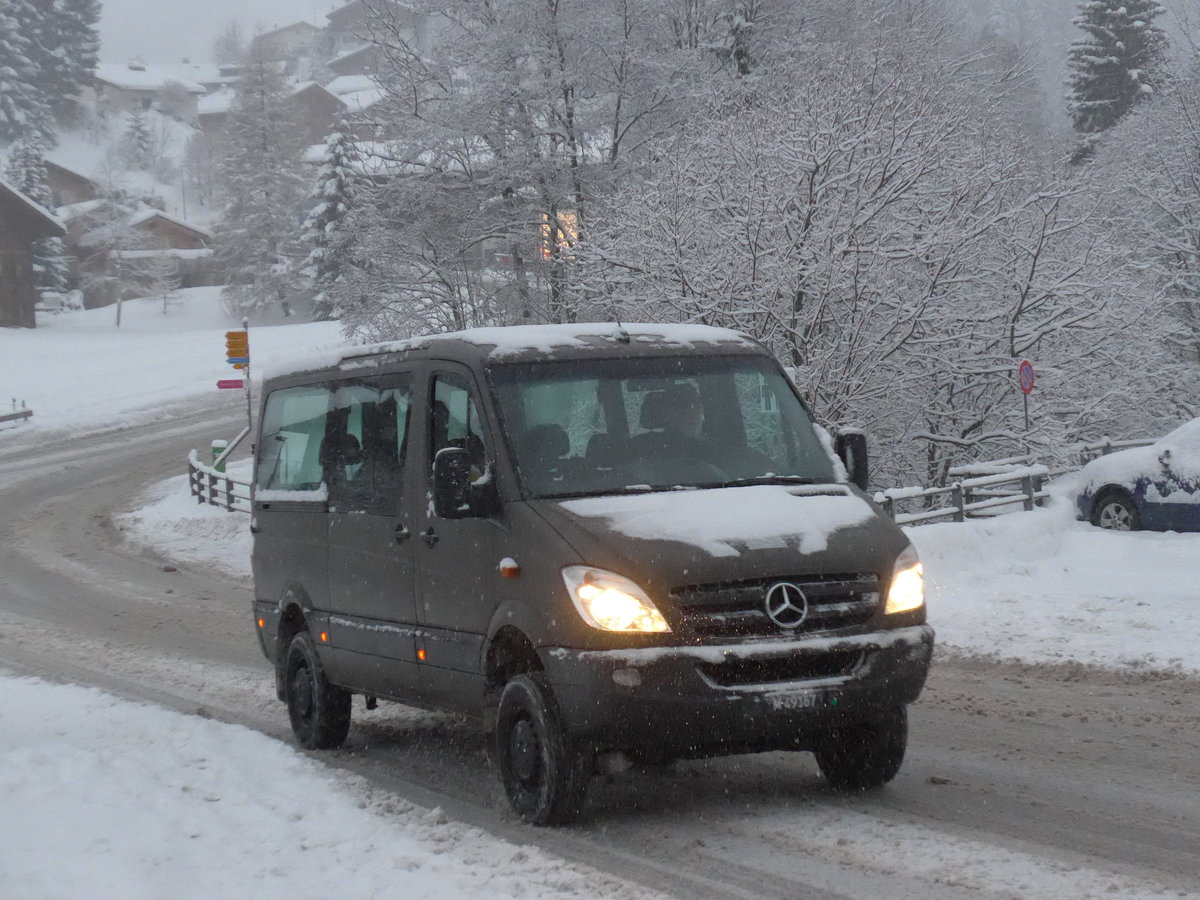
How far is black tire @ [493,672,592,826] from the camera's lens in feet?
21.1

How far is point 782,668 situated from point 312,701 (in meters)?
3.91

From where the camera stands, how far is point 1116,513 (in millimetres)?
18922

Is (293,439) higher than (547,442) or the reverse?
the reverse

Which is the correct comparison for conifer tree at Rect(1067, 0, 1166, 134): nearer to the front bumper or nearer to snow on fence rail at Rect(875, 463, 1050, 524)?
snow on fence rail at Rect(875, 463, 1050, 524)

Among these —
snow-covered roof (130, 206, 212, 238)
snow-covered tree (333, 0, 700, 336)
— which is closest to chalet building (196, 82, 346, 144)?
snow-covered roof (130, 206, 212, 238)

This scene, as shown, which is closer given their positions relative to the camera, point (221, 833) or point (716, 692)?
point (716, 692)

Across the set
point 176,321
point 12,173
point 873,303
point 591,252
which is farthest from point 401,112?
point 12,173

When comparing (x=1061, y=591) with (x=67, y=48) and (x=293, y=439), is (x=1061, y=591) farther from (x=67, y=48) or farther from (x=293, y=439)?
(x=67, y=48)

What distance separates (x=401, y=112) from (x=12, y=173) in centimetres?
7107

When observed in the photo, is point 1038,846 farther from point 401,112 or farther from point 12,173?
point 12,173

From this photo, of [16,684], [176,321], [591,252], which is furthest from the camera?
[176,321]

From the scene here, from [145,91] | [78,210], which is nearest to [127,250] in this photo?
[78,210]

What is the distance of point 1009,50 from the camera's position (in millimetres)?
50531

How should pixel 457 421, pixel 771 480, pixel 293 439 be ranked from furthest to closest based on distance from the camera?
pixel 293 439
pixel 457 421
pixel 771 480
